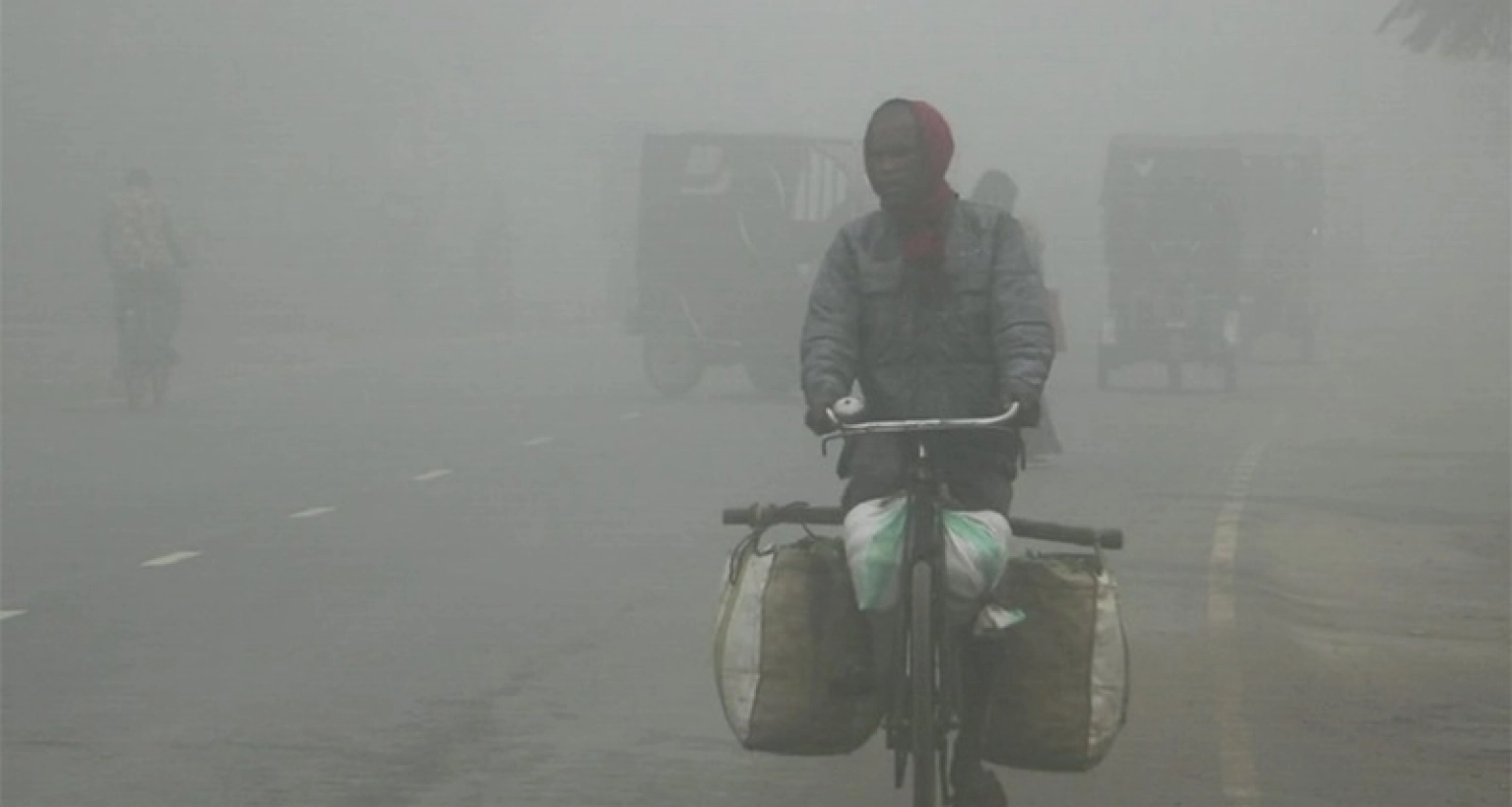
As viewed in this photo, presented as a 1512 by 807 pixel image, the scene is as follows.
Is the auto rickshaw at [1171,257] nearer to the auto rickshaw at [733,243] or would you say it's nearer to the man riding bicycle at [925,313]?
the auto rickshaw at [733,243]

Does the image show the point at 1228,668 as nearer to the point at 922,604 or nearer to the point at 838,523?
the point at 838,523

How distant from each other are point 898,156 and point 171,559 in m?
8.07

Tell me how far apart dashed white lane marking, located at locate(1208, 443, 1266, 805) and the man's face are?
2190mm

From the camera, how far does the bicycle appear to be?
6898 millimetres

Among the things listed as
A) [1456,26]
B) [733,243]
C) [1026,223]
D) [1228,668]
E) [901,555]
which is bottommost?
[1228,668]

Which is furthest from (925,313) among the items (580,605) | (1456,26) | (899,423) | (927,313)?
(1456,26)

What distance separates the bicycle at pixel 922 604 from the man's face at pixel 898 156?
554mm

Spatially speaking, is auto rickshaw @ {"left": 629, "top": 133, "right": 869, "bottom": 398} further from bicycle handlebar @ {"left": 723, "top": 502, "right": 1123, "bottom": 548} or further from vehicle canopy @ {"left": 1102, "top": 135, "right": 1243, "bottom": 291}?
bicycle handlebar @ {"left": 723, "top": 502, "right": 1123, "bottom": 548}

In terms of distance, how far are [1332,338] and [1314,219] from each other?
331 inches

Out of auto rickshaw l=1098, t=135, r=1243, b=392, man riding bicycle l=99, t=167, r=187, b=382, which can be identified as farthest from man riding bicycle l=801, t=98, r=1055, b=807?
auto rickshaw l=1098, t=135, r=1243, b=392

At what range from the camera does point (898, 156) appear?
7.39 meters

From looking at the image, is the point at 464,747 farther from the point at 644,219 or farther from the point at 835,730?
the point at 644,219

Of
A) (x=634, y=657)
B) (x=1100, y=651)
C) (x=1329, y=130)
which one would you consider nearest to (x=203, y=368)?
(x=634, y=657)

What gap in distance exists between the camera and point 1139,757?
945 centimetres
